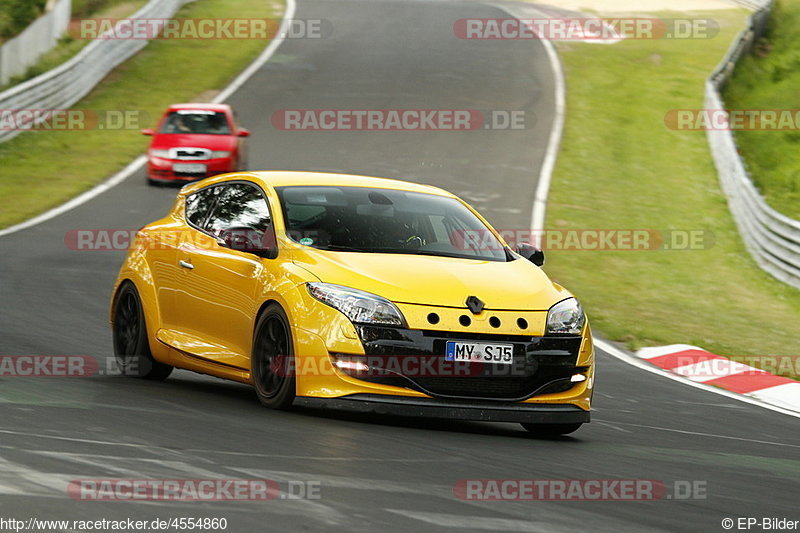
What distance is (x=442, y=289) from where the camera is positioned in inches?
326

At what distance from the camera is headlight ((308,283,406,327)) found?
8.08 m

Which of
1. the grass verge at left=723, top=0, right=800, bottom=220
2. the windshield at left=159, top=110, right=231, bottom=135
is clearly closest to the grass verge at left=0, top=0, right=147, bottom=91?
the windshield at left=159, top=110, right=231, bottom=135

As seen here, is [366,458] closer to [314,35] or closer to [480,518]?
[480,518]

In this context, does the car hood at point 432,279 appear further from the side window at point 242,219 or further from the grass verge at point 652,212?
the grass verge at point 652,212

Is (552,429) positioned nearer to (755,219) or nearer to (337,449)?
(337,449)

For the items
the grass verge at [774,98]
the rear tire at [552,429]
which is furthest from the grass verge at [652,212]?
the rear tire at [552,429]

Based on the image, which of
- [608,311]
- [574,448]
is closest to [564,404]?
[574,448]

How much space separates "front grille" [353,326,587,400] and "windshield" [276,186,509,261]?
982 millimetres

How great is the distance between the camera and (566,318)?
8.55 metres

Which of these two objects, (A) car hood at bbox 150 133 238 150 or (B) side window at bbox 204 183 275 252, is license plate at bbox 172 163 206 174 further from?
(B) side window at bbox 204 183 275 252

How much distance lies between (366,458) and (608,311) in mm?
9958

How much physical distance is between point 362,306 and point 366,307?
0.08 feet

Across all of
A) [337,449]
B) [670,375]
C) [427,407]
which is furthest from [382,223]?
[670,375]

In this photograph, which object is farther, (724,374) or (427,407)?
(724,374)
